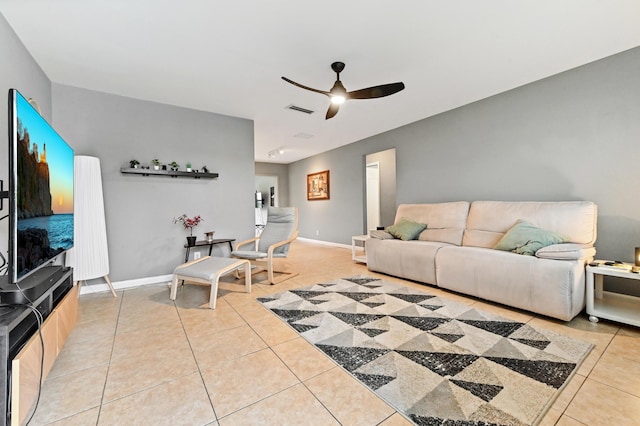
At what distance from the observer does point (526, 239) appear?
2654 millimetres

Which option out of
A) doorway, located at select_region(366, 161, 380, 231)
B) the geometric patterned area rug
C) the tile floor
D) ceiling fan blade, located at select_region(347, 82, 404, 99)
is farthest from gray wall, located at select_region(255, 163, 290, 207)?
the tile floor

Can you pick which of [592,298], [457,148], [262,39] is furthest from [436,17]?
[592,298]

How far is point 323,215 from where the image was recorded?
6941mm

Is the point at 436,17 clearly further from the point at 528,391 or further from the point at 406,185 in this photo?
the point at 406,185

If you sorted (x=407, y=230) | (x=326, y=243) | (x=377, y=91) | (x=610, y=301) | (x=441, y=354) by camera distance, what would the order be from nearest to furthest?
1. (x=441, y=354)
2. (x=610, y=301)
3. (x=377, y=91)
4. (x=407, y=230)
5. (x=326, y=243)

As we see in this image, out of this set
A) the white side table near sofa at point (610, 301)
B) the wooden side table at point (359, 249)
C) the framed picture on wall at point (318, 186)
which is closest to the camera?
Answer: the white side table near sofa at point (610, 301)

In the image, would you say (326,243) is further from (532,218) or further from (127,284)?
(532,218)

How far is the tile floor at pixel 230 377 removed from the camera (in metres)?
1.30

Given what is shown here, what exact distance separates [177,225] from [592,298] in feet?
15.0

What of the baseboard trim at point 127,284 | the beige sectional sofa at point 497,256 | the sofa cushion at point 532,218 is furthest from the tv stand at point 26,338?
the sofa cushion at point 532,218

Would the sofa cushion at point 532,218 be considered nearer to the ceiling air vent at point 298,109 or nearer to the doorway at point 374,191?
the ceiling air vent at point 298,109

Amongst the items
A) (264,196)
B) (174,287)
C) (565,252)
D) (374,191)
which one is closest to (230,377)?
(174,287)

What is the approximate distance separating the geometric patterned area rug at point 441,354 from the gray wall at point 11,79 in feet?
7.26

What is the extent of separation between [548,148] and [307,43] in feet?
9.64
